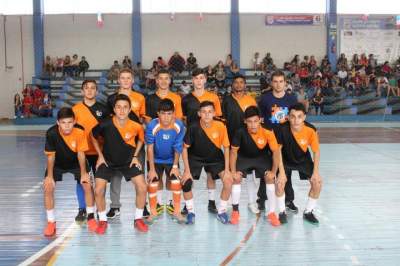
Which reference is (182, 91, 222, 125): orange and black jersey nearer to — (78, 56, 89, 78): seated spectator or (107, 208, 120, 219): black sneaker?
(107, 208, 120, 219): black sneaker

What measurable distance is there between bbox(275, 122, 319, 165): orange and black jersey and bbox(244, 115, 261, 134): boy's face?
30 cm

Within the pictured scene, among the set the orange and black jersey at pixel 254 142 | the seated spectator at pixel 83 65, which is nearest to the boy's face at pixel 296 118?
the orange and black jersey at pixel 254 142

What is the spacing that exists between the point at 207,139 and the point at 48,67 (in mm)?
18309

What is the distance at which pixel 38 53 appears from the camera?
22.3 metres

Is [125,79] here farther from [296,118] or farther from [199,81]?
[296,118]

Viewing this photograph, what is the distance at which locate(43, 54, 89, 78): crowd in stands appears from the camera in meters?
21.7

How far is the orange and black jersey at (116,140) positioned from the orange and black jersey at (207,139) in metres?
0.60

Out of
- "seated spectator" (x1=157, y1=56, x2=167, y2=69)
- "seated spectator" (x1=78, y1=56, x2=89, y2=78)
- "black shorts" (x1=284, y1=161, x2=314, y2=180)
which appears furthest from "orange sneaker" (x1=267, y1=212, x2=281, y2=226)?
"seated spectator" (x1=78, y1=56, x2=89, y2=78)

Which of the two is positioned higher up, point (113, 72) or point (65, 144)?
point (113, 72)

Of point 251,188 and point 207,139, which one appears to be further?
point 251,188

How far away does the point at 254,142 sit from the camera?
5.27 meters

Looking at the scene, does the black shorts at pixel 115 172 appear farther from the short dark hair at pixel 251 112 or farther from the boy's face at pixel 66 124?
the short dark hair at pixel 251 112

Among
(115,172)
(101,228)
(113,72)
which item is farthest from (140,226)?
(113,72)

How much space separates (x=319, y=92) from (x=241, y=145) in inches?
574
